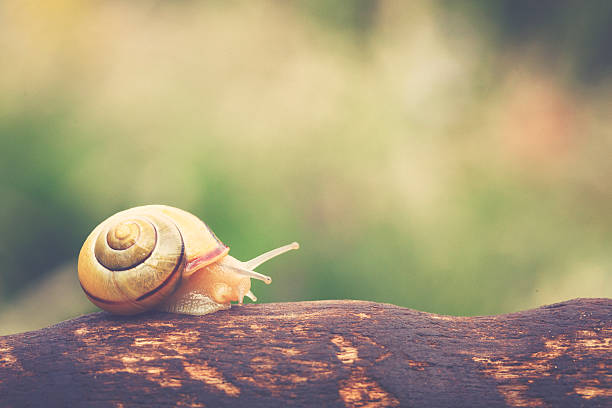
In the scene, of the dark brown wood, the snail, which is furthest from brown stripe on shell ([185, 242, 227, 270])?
the dark brown wood

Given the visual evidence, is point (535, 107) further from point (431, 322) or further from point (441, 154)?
point (431, 322)

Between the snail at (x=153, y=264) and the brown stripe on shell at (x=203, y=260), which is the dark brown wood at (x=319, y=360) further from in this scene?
the brown stripe on shell at (x=203, y=260)

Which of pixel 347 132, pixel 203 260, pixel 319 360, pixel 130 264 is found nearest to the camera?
pixel 319 360

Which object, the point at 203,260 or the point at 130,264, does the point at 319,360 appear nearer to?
the point at 203,260

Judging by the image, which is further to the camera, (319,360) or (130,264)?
(130,264)

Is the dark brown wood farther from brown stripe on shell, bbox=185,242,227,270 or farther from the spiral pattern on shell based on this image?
brown stripe on shell, bbox=185,242,227,270

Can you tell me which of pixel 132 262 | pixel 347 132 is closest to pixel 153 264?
pixel 132 262

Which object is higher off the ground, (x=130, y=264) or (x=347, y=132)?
(x=347, y=132)
